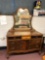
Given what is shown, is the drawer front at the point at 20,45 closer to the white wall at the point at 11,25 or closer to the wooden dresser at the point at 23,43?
the wooden dresser at the point at 23,43

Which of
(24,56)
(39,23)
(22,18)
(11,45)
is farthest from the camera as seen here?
(39,23)

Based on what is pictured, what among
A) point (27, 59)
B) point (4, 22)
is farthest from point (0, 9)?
point (27, 59)

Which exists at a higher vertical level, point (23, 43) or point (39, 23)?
point (39, 23)

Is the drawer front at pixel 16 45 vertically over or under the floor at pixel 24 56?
over

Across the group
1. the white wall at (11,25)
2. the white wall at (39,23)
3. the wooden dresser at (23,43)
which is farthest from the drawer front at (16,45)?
the white wall at (39,23)

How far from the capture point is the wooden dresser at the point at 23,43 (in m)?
3.22

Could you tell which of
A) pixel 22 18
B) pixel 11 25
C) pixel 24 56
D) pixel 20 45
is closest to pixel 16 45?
pixel 20 45

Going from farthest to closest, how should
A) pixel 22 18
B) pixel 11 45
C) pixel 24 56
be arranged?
pixel 22 18 → pixel 24 56 → pixel 11 45

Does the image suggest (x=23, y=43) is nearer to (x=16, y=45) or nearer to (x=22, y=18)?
(x=16, y=45)

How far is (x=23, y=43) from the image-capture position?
330 cm

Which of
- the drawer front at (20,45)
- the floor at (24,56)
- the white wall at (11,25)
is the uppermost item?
the white wall at (11,25)

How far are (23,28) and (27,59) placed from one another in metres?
0.90

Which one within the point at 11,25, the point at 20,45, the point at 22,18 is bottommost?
the point at 20,45

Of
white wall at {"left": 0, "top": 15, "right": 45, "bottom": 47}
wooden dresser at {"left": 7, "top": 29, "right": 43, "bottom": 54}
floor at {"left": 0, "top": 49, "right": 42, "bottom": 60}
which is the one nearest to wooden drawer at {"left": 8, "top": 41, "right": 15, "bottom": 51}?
wooden dresser at {"left": 7, "top": 29, "right": 43, "bottom": 54}
